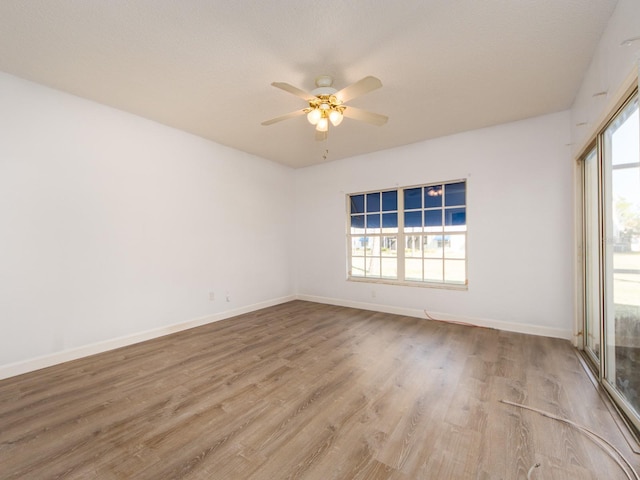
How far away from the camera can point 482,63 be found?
2.54 metres

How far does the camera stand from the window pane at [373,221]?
17.1 ft

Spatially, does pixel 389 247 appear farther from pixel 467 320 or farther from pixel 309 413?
pixel 309 413

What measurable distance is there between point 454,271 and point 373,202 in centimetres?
185

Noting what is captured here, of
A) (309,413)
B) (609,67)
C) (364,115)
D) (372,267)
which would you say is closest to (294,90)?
(364,115)

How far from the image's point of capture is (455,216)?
14.3 ft

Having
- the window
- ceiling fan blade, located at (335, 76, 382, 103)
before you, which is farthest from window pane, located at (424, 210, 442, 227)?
ceiling fan blade, located at (335, 76, 382, 103)

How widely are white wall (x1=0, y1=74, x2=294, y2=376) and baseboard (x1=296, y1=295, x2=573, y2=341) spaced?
1885mm

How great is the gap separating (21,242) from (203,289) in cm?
206

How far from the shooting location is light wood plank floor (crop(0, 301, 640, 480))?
1.56 m

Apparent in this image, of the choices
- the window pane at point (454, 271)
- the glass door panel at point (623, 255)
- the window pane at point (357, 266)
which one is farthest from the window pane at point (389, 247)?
the glass door panel at point (623, 255)

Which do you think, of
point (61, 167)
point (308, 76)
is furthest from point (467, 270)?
point (61, 167)

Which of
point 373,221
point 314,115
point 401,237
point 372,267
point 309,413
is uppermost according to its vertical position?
point 314,115

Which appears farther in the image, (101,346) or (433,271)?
(433,271)

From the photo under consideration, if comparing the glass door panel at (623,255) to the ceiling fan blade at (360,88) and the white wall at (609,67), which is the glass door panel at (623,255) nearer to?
the white wall at (609,67)
